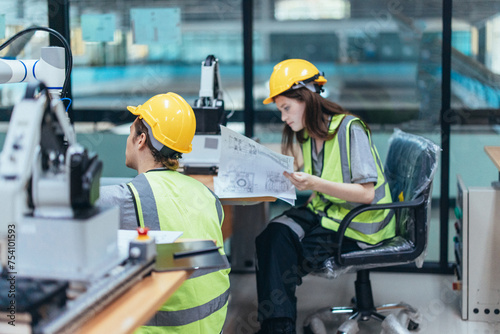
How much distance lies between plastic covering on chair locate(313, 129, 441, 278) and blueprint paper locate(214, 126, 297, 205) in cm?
37

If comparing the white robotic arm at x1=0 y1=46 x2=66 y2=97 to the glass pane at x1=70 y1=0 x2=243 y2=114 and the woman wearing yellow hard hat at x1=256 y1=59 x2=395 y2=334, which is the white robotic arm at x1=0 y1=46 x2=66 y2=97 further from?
the glass pane at x1=70 y1=0 x2=243 y2=114

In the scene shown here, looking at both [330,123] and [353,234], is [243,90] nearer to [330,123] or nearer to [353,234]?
[330,123]

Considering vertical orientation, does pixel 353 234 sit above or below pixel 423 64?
below

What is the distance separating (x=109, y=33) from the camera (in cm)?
359

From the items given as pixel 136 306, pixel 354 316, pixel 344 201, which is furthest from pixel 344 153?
pixel 136 306

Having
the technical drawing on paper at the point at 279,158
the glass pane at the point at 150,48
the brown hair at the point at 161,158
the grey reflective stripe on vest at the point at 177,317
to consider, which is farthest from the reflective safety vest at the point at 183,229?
the glass pane at the point at 150,48

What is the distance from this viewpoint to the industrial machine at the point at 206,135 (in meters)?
2.71

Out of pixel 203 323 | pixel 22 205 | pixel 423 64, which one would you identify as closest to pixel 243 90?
pixel 423 64

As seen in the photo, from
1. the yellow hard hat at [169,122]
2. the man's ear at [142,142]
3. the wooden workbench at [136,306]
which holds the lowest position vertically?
the wooden workbench at [136,306]

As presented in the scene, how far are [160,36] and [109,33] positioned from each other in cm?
30

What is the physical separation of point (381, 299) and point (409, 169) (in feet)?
2.94

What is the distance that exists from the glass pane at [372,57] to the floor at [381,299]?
31cm

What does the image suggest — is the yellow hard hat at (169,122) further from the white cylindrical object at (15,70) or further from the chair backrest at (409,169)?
the chair backrest at (409,169)

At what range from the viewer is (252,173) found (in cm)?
236
